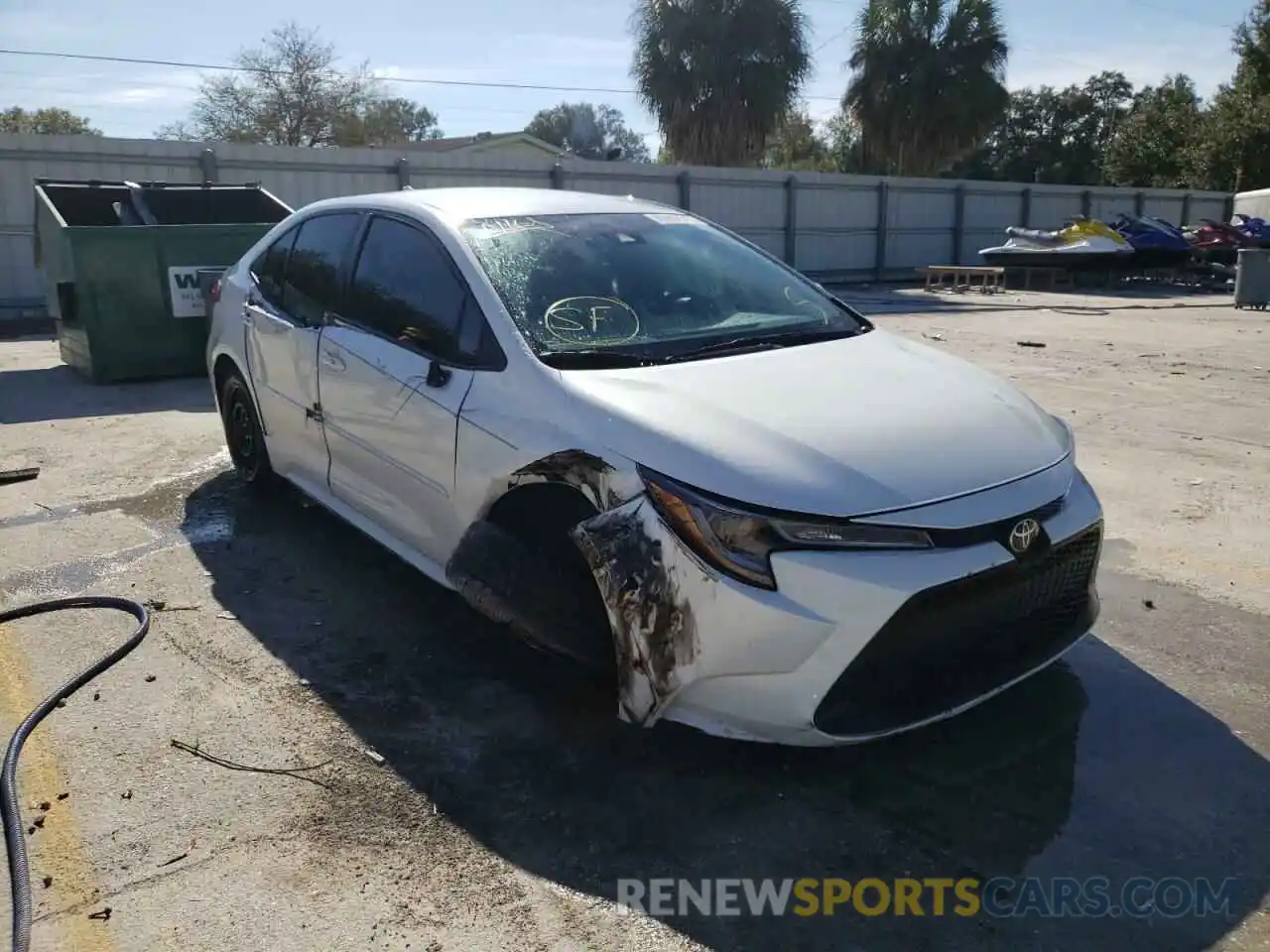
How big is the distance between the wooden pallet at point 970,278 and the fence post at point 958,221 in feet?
10.2

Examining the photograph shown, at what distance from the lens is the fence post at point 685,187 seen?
23266 millimetres

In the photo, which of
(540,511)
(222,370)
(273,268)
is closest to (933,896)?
(540,511)

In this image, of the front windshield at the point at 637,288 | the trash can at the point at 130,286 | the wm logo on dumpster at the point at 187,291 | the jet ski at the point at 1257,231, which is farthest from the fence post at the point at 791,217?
the front windshield at the point at 637,288

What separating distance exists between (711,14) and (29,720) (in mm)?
29811

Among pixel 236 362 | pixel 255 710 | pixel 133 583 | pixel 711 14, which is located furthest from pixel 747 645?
pixel 711 14

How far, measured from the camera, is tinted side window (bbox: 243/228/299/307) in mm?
5047

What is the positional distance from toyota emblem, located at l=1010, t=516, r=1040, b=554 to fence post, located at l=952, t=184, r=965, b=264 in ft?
93.1

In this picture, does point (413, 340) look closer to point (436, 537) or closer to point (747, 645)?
point (436, 537)

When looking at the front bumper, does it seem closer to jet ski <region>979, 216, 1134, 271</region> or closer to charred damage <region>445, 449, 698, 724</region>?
charred damage <region>445, 449, 698, 724</region>

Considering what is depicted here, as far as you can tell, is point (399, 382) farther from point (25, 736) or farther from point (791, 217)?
point (791, 217)

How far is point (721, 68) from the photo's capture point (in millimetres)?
29672

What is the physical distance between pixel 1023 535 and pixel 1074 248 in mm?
23183

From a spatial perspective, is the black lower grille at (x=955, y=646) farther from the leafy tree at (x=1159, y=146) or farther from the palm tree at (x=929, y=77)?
the leafy tree at (x=1159, y=146)

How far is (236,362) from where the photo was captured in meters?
5.43
